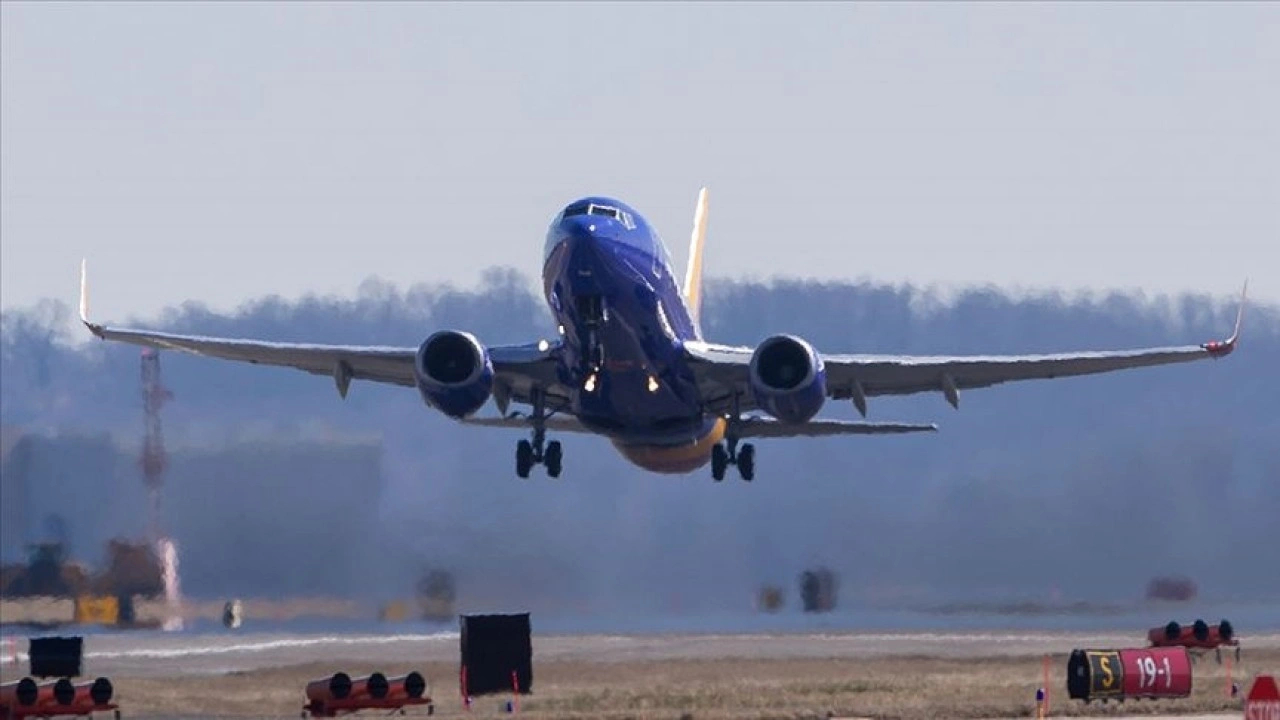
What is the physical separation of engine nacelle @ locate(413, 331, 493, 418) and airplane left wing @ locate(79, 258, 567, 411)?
176 cm

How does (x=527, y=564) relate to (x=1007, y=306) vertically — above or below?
below

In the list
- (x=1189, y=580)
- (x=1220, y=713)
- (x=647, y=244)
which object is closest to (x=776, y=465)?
(x=1189, y=580)

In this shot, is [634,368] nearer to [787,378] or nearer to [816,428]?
[787,378]

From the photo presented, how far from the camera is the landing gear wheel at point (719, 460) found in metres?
56.7

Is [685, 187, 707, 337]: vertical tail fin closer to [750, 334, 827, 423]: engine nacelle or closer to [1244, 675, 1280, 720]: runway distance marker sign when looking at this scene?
[750, 334, 827, 423]: engine nacelle

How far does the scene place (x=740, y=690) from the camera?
161ft

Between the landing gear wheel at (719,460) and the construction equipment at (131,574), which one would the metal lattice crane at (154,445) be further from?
the landing gear wheel at (719,460)

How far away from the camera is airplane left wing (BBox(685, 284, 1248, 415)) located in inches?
2035

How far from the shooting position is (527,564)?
60156 mm

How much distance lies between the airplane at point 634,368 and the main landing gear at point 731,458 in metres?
0.04

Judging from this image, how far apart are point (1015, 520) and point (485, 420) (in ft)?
45.1

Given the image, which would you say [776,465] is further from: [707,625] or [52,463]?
[52,463]

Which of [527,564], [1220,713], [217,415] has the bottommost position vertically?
[1220,713]

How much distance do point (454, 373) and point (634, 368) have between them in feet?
11.4
